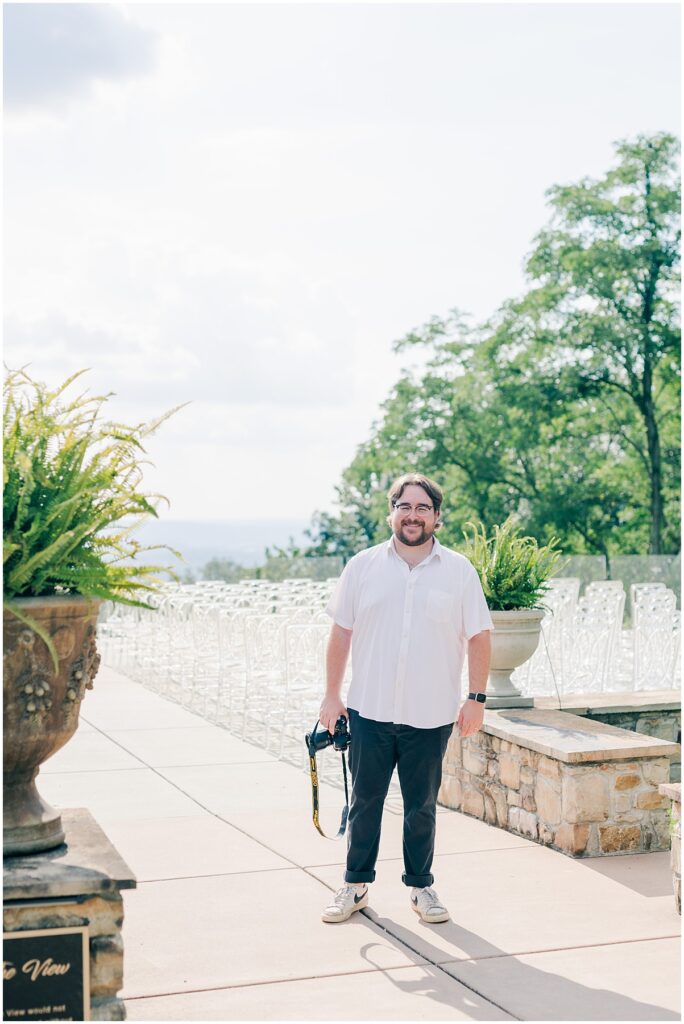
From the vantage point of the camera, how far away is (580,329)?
33.5 m

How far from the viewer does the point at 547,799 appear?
7094mm

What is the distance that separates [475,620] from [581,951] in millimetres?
1433

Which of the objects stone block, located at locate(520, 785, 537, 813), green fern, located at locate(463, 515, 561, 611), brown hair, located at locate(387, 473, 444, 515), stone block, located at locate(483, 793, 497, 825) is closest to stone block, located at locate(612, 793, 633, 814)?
stone block, located at locate(520, 785, 537, 813)

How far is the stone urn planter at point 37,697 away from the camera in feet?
12.8

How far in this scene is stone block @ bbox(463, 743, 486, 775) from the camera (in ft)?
25.5

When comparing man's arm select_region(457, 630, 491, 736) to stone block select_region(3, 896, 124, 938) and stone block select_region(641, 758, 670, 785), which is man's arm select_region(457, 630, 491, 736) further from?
stone block select_region(3, 896, 124, 938)

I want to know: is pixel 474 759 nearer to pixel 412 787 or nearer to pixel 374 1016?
pixel 412 787

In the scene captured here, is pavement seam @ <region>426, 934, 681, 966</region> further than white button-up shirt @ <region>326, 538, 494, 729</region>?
No

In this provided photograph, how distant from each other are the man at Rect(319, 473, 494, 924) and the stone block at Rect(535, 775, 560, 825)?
139cm

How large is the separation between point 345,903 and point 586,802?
170 cm

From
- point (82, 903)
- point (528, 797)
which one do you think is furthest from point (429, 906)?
point (82, 903)

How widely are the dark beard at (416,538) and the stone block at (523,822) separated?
227cm

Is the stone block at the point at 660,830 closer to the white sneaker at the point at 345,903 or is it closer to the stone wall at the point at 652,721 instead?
the stone wall at the point at 652,721

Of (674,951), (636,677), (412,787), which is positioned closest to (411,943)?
(412,787)
